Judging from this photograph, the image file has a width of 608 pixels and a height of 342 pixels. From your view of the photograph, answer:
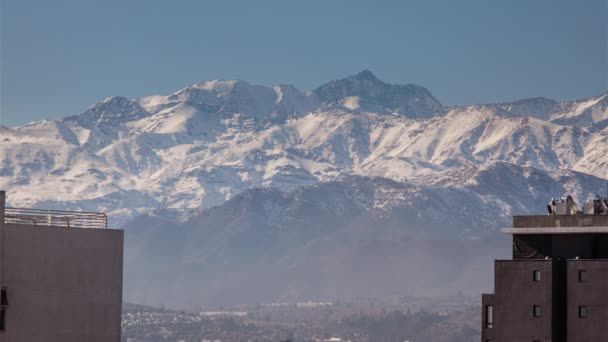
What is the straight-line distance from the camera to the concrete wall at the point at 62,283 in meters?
49.7

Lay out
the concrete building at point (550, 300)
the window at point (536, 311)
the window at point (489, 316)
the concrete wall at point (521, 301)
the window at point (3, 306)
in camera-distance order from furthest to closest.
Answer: the window at point (489, 316), the window at point (536, 311), the concrete wall at point (521, 301), the concrete building at point (550, 300), the window at point (3, 306)

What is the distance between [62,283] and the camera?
51062 millimetres

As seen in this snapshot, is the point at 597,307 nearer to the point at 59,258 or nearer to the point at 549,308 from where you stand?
the point at 549,308

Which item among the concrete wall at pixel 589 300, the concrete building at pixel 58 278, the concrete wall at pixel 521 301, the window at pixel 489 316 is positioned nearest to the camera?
the concrete building at pixel 58 278

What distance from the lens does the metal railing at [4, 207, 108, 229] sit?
52500 mm

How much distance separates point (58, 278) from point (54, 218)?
2606mm

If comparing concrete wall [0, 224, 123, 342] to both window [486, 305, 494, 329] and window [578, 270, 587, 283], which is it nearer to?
window [578, 270, 587, 283]

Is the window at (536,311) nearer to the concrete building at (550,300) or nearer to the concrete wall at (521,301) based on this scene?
the concrete building at (550,300)

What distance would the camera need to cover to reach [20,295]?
163 ft

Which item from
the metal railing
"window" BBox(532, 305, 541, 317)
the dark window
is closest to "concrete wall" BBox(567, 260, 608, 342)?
"window" BBox(532, 305, 541, 317)

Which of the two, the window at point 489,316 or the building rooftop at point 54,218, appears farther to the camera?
the window at point 489,316


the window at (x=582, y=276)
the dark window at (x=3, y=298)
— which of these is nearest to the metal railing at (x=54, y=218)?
the dark window at (x=3, y=298)

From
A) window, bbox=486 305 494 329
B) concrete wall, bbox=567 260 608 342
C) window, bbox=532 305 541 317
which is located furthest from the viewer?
window, bbox=486 305 494 329

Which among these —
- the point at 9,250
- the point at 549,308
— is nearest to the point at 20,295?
the point at 9,250
